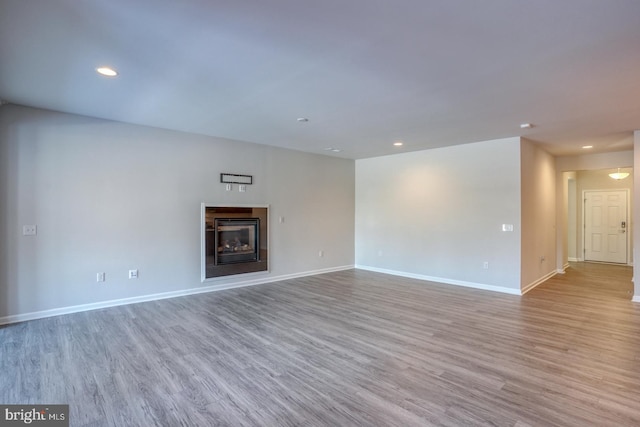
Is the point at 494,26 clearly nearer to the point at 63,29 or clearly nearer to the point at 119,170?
the point at 63,29

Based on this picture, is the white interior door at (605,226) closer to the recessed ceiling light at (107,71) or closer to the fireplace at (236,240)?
the fireplace at (236,240)

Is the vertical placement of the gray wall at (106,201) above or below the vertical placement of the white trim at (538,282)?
above

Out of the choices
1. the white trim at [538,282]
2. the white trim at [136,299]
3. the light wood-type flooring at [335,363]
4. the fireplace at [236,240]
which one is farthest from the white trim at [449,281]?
the fireplace at [236,240]

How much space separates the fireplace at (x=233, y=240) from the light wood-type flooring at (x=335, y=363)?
86cm

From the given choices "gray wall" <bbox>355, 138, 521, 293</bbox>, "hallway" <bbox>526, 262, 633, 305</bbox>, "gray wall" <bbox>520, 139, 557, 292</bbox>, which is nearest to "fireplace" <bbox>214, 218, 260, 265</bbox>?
"gray wall" <bbox>355, 138, 521, 293</bbox>

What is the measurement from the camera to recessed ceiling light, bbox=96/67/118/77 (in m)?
2.92

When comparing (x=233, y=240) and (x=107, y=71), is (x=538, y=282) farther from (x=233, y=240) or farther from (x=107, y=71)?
(x=107, y=71)

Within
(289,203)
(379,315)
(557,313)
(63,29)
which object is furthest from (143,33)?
(557,313)

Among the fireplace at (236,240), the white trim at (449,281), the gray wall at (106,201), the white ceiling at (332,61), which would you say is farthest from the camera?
the fireplace at (236,240)

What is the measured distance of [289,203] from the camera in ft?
21.9

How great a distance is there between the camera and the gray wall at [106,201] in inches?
159

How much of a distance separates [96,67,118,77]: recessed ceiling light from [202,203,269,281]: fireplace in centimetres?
269

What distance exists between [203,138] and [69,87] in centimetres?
220

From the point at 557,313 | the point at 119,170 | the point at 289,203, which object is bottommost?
the point at 557,313
